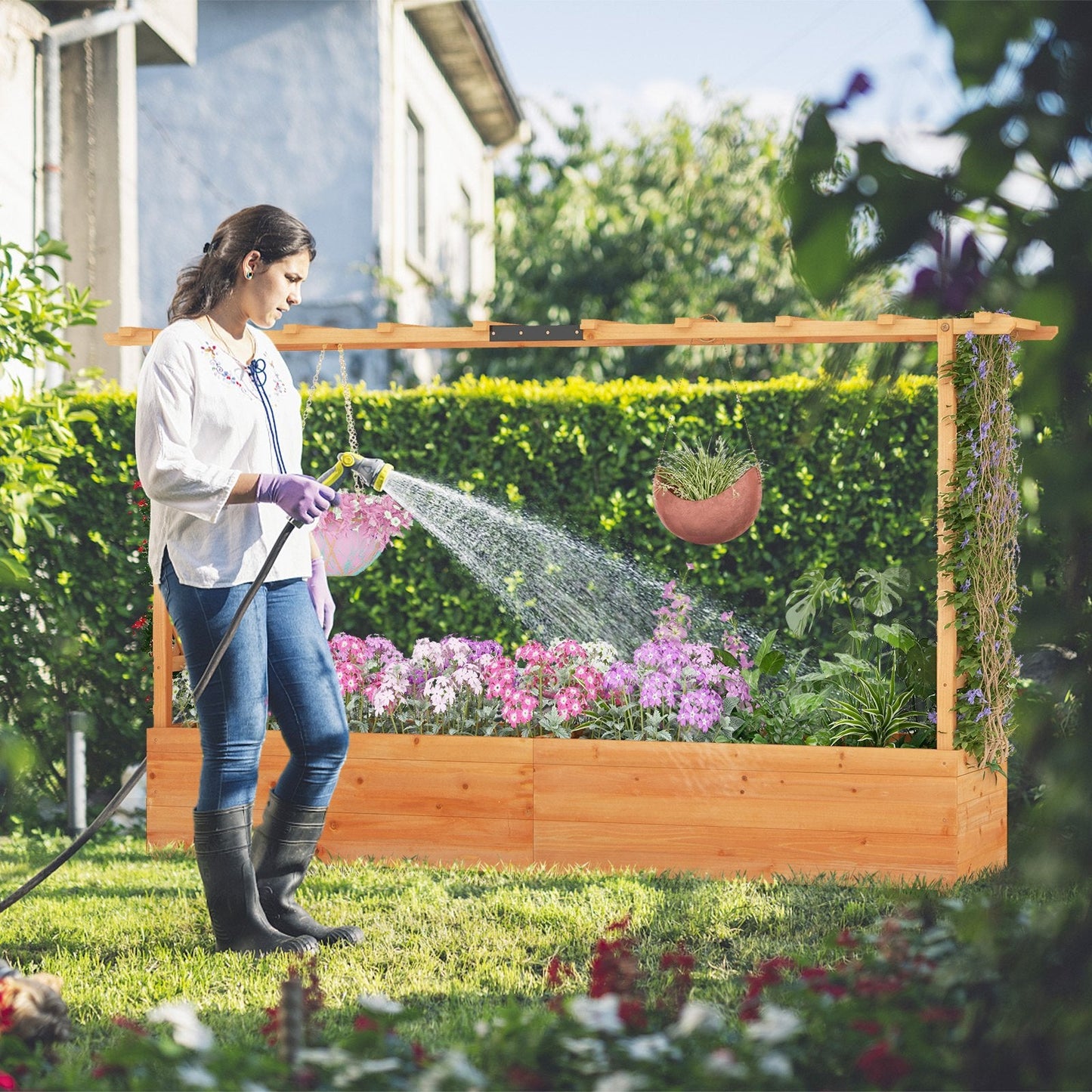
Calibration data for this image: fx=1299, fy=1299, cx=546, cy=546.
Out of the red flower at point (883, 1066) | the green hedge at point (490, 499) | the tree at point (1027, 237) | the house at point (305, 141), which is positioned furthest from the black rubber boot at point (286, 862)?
the house at point (305, 141)

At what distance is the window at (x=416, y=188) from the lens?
394 inches

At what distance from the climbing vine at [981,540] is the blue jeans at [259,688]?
1986 mm

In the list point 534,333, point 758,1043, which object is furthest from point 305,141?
point 758,1043

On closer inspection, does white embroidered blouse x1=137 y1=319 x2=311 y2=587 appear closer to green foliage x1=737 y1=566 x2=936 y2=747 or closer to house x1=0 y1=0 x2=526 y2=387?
green foliage x1=737 y1=566 x2=936 y2=747

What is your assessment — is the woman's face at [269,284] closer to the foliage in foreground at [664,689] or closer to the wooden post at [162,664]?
the foliage in foreground at [664,689]

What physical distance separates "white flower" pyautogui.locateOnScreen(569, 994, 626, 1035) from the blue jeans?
1.60m

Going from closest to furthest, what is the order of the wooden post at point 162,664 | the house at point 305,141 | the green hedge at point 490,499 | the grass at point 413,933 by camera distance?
the grass at point 413,933 → the wooden post at point 162,664 → the green hedge at point 490,499 → the house at point 305,141

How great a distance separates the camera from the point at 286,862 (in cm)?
330

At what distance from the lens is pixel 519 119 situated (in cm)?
1242

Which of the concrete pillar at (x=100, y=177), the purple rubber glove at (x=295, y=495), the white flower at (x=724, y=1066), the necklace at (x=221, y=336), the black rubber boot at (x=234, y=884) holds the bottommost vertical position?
the black rubber boot at (x=234, y=884)

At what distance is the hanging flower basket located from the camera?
4312 mm

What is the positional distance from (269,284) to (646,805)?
210cm

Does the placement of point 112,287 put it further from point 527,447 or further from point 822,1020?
point 822,1020

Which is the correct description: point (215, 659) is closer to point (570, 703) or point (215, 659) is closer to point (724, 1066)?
point (570, 703)
